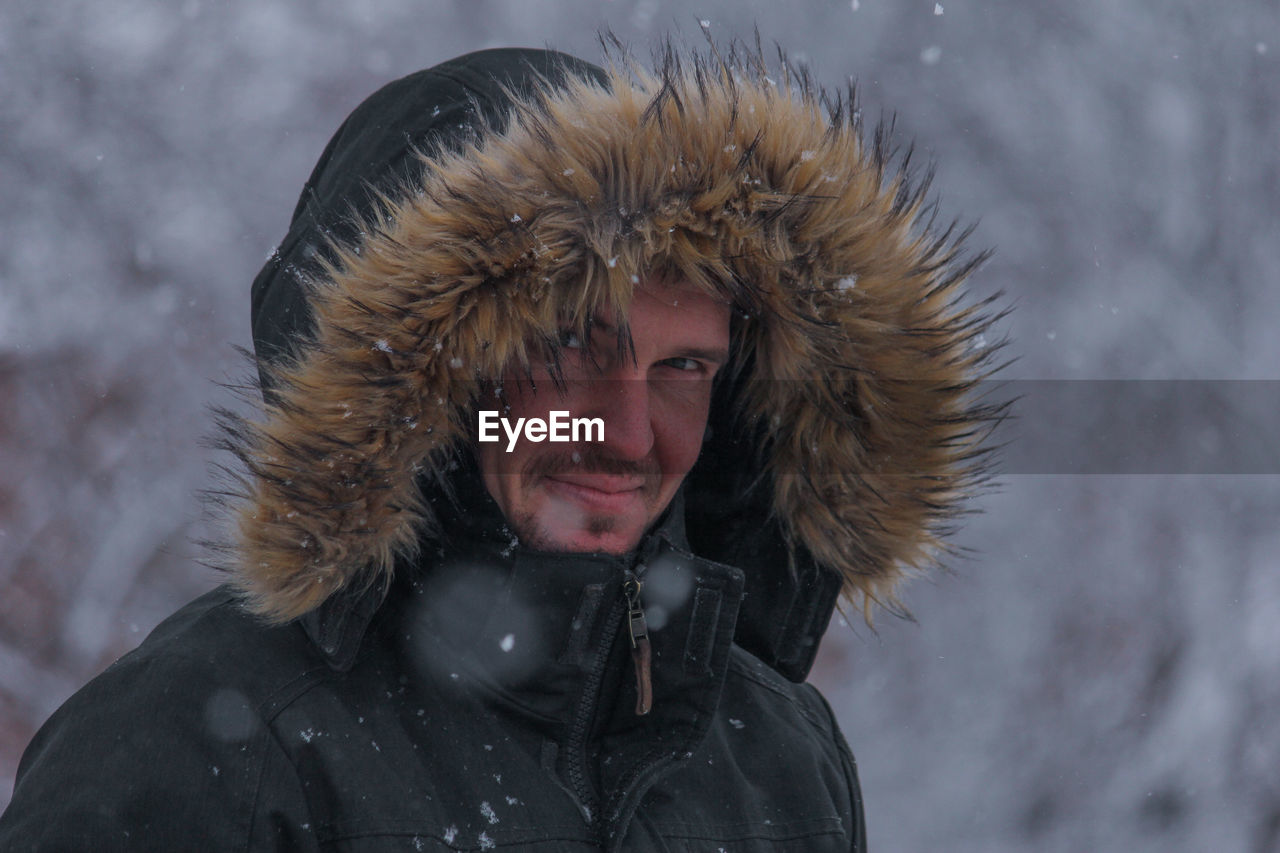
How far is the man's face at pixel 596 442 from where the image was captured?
147 cm

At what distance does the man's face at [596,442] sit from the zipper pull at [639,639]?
4.4 inches

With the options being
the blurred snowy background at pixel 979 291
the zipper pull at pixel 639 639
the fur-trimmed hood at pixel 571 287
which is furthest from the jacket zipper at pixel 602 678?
the blurred snowy background at pixel 979 291

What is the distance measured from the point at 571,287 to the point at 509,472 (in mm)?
247

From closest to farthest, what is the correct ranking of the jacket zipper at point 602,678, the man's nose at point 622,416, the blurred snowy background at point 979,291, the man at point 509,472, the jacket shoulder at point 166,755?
the jacket shoulder at point 166,755
the man at point 509,472
the jacket zipper at point 602,678
the man's nose at point 622,416
the blurred snowy background at point 979,291

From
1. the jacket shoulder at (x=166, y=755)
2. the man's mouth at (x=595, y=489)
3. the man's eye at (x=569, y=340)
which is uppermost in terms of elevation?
the man's eye at (x=569, y=340)

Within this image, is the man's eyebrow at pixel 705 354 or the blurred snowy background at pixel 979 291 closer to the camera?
the man's eyebrow at pixel 705 354

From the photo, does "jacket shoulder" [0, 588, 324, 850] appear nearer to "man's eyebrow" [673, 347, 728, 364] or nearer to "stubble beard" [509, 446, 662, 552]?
"stubble beard" [509, 446, 662, 552]

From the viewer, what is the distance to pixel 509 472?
4.81 ft

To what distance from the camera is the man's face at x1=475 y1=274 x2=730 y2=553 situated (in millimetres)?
1471

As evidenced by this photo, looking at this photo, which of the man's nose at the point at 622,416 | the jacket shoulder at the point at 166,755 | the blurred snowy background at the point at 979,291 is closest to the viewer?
the jacket shoulder at the point at 166,755

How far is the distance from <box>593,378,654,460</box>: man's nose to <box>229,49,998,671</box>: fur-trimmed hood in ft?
0.34

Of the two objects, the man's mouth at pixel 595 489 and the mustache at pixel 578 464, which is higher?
the mustache at pixel 578 464

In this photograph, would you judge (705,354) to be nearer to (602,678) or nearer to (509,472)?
(509,472)

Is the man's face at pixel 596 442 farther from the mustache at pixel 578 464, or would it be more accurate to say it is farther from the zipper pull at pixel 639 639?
the zipper pull at pixel 639 639
